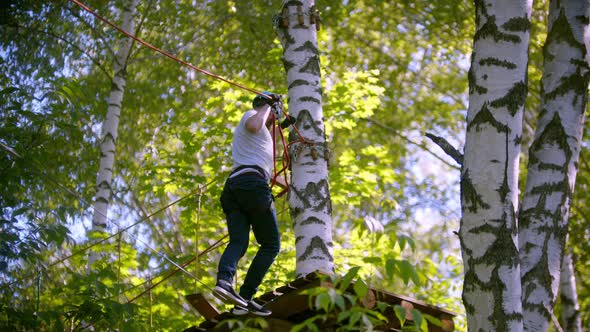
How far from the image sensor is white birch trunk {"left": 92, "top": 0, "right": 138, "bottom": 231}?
8.77m

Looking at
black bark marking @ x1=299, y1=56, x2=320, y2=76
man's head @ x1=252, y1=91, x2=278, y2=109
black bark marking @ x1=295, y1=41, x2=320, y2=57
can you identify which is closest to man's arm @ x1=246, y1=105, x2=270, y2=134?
man's head @ x1=252, y1=91, x2=278, y2=109

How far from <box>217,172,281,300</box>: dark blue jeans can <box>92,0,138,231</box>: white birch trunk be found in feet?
13.5

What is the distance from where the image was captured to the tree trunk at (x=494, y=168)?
3074mm

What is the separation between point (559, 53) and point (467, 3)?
8.71 metres

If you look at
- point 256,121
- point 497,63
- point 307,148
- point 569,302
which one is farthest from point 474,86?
point 569,302

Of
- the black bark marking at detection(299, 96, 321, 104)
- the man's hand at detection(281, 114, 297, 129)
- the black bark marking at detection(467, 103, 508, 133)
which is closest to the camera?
the black bark marking at detection(467, 103, 508, 133)

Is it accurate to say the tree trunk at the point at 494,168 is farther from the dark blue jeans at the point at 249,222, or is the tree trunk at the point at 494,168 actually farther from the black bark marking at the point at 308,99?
the black bark marking at the point at 308,99

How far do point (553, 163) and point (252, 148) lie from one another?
72.0 inches

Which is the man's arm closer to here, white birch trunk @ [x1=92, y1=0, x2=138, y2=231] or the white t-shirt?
the white t-shirt

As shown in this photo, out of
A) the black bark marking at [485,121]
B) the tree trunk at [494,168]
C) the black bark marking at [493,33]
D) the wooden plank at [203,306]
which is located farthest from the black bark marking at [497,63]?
the wooden plank at [203,306]

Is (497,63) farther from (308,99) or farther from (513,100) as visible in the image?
(308,99)

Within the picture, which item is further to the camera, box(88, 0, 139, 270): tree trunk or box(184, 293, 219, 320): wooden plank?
box(88, 0, 139, 270): tree trunk

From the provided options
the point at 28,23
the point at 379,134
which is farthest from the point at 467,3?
the point at 28,23

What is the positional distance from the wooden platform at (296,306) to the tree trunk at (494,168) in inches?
28.5
